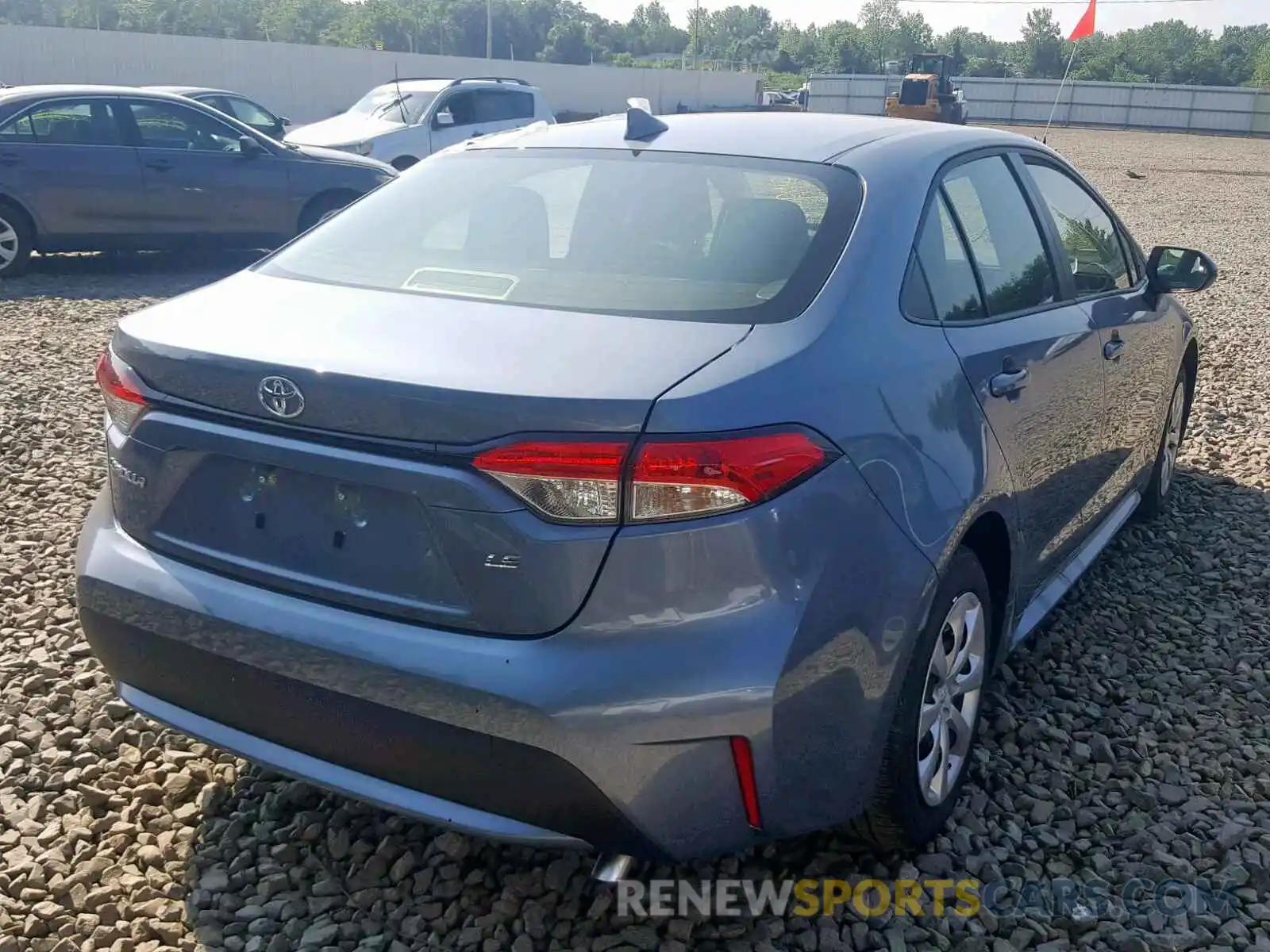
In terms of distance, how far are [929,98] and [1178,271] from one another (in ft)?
115

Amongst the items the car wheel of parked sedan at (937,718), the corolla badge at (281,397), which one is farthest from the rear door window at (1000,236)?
the corolla badge at (281,397)

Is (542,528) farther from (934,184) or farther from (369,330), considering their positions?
(934,184)

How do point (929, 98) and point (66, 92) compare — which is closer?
point (66, 92)

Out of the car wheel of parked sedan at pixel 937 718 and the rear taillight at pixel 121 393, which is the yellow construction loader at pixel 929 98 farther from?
the rear taillight at pixel 121 393

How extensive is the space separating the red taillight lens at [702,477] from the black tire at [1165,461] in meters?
3.16

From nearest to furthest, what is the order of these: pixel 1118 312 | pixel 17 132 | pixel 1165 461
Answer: pixel 1118 312, pixel 1165 461, pixel 17 132

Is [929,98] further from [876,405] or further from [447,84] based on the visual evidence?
[876,405]

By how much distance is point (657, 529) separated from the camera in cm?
203

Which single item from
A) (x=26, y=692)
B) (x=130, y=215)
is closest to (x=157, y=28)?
(x=130, y=215)

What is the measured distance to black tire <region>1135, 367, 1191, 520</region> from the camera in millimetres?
4781

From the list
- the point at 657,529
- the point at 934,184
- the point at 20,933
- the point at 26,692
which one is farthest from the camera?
the point at 26,692

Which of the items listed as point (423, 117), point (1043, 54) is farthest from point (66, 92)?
point (1043, 54)

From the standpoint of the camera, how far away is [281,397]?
85.7 inches

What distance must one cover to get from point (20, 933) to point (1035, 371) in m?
2.69
